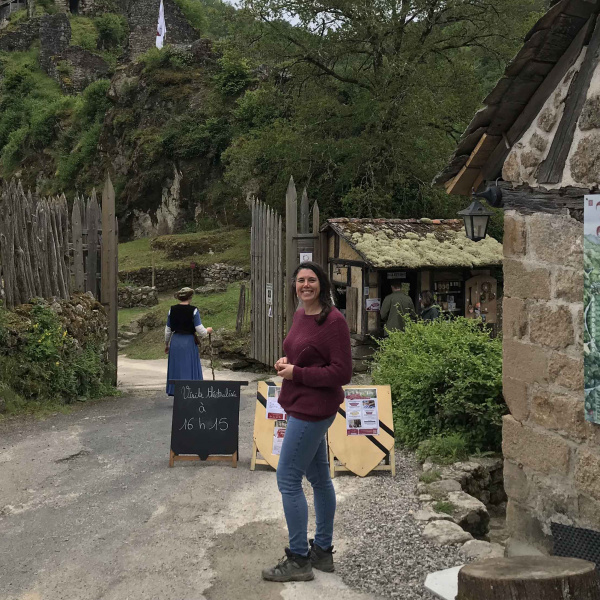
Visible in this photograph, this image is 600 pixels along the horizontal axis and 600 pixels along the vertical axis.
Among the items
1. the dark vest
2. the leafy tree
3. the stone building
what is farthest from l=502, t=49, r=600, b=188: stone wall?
the leafy tree

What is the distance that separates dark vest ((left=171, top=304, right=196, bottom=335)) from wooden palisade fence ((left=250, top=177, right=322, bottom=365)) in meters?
2.74

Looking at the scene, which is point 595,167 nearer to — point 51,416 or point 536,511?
point 536,511

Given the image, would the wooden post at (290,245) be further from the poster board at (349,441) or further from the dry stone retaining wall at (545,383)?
the dry stone retaining wall at (545,383)

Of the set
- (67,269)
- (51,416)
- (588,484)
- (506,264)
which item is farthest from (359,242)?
(588,484)

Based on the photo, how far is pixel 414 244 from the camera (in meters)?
12.1

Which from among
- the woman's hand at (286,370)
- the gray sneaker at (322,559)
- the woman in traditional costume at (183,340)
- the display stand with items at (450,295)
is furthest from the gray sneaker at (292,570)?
the display stand with items at (450,295)

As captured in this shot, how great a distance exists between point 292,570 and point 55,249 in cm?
731

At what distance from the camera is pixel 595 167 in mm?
4008

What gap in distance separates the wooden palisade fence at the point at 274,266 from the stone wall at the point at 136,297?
396 inches

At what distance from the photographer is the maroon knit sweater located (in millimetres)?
4387

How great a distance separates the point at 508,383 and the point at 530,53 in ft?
6.55

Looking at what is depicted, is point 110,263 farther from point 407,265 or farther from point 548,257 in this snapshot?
point 548,257

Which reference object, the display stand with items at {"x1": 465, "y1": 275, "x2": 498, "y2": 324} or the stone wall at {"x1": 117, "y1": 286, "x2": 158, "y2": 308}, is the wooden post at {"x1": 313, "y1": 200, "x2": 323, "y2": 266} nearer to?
the display stand with items at {"x1": 465, "y1": 275, "x2": 498, "y2": 324}

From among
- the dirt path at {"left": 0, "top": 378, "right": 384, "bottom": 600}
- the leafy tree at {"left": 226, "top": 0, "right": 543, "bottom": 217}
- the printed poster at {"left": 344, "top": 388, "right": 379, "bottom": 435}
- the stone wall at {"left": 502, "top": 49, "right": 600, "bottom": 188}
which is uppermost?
the leafy tree at {"left": 226, "top": 0, "right": 543, "bottom": 217}
